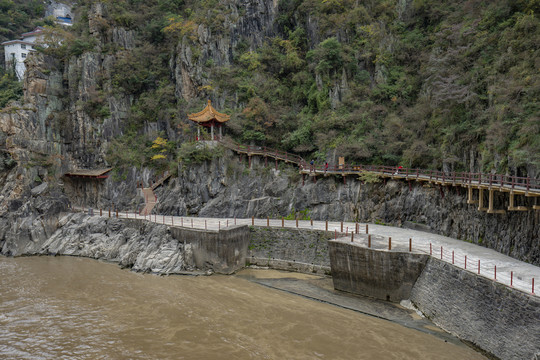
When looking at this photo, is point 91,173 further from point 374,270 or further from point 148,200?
point 374,270

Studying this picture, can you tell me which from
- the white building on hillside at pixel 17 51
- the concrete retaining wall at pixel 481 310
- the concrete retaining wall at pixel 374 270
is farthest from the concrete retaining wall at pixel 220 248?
the white building on hillside at pixel 17 51

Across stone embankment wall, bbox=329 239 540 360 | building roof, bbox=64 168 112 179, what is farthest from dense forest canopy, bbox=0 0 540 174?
stone embankment wall, bbox=329 239 540 360

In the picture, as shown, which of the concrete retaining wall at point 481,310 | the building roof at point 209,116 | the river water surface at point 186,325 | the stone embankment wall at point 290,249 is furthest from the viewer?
the building roof at point 209,116

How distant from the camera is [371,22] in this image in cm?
3503

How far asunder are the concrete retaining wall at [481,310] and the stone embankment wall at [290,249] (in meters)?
6.81

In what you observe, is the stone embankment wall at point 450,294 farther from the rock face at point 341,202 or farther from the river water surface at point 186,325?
the rock face at point 341,202

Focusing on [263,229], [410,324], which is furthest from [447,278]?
[263,229]

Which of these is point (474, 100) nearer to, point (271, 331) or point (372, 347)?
point (372, 347)

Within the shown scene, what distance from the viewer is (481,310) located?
519 inches

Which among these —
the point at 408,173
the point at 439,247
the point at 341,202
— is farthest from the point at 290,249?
the point at 408,173

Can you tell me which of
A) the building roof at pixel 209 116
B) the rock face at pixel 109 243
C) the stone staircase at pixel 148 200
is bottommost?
the rock face at pixel 109 243

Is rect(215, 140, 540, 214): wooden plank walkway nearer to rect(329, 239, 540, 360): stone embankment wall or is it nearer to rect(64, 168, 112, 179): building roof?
rect(329, 239, 540, 360): stone embankment wall

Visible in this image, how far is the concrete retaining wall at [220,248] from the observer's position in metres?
23.0

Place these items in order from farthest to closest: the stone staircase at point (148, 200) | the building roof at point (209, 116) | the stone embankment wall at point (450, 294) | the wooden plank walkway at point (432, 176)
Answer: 1. the stone staircase at point (148, 200)
2. the building roof at point (209, 116)
3. the wooden plank walkway at point (432, 176)
4. the stone embankment wall at point (450, 294)
